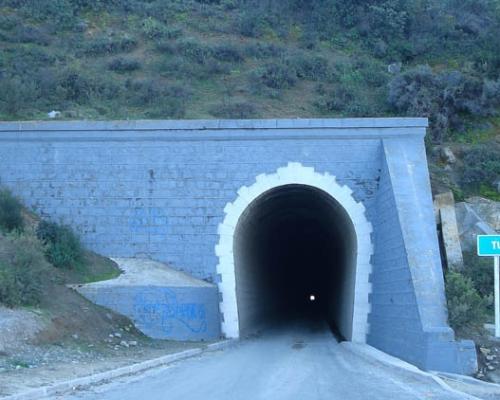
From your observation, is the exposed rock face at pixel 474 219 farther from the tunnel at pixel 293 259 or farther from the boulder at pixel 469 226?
the tunnel at pixel 293 259

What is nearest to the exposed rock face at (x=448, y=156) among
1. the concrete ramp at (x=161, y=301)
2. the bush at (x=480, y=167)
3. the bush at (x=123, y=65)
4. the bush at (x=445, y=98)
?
the bush at (x=480, y=167)

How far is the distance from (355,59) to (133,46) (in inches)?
478

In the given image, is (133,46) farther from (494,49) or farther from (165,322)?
(165,322)

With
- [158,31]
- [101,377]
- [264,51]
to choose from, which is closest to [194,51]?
[158,31]

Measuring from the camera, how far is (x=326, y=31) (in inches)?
1732

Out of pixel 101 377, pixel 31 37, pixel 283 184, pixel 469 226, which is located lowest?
pixel 101 377

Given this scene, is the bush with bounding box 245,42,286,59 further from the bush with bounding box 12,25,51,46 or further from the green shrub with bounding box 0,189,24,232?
the green shrub with bounding box 0,189,24,232

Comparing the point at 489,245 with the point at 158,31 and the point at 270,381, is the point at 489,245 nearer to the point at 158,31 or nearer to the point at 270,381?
the point at 270,381

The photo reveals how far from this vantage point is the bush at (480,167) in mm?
25000

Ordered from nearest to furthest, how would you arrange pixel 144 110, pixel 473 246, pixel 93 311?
pixel 93 311, pixel 473 246, pixel 144 110

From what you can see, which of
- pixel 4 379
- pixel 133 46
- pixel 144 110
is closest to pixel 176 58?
pixel 133 46

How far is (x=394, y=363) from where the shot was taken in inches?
619

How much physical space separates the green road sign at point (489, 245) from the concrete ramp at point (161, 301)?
8106mm

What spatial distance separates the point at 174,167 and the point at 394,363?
9006 mm
